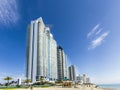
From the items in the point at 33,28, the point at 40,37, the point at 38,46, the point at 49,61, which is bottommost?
the point at 49,61

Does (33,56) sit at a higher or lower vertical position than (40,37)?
lower

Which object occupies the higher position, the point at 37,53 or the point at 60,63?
the point at 37,53

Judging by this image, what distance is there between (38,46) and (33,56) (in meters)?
9.35

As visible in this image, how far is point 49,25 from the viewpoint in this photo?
16675 centimetres

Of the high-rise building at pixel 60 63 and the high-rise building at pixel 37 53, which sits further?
the high-rise building at pixel 60 63

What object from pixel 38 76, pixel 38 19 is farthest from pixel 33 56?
pixel 38 19

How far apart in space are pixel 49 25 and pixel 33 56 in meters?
56.6

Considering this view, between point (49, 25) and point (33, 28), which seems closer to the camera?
Result: point (33, 28)

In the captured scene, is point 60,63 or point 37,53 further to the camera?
point 60,63

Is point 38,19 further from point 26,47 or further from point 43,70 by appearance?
point 43,70

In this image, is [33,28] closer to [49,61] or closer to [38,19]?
[38,19]

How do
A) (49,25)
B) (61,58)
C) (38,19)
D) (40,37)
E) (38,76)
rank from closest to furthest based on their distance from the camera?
(38,76) < (40,37) < (38,19) < (49,25) < (61,58)

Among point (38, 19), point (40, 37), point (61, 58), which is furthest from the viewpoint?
point (61, 58)

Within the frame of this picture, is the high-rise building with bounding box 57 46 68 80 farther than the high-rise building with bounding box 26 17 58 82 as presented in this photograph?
Yes
